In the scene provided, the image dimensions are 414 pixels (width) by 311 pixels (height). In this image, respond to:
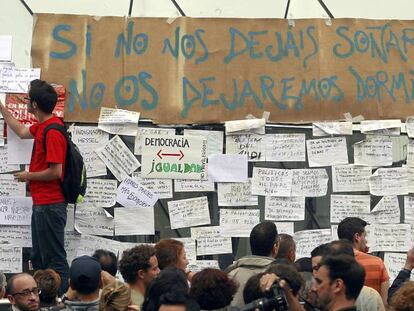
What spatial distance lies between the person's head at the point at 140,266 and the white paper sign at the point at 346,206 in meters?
2.81

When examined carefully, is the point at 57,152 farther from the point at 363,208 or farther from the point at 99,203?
the point at 363,208

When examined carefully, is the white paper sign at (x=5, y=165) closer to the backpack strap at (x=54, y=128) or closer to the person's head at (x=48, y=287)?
the backpack strap at (x=54, y=128)

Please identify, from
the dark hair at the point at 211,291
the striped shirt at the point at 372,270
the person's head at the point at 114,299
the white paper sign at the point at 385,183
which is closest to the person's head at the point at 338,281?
the dark hair at the point at 211,291

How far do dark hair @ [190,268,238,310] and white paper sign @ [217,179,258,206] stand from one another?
305cm

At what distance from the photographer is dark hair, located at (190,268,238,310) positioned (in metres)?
6.19

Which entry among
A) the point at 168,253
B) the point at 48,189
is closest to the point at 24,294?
the point at 168,253

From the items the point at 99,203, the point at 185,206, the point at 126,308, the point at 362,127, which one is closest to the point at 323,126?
the point at 362,127

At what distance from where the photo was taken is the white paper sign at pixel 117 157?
913 cm

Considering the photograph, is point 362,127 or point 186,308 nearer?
point 186,308

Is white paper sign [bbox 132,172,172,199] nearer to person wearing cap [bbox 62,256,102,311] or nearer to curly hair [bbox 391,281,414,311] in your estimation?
person wearing cap [bbox 62,256,102,311]

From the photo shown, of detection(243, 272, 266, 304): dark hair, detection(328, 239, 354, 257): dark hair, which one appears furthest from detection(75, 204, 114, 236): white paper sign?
detection(243, 272, 266, 304): dark hair

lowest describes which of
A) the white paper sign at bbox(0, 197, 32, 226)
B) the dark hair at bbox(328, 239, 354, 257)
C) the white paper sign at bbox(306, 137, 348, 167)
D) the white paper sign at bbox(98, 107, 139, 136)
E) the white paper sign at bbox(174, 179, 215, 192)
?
the dark hair at bbox(328, 239, 354, 257)

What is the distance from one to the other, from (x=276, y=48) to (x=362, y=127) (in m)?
Answer: 1.08

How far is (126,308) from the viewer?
6238 mm
